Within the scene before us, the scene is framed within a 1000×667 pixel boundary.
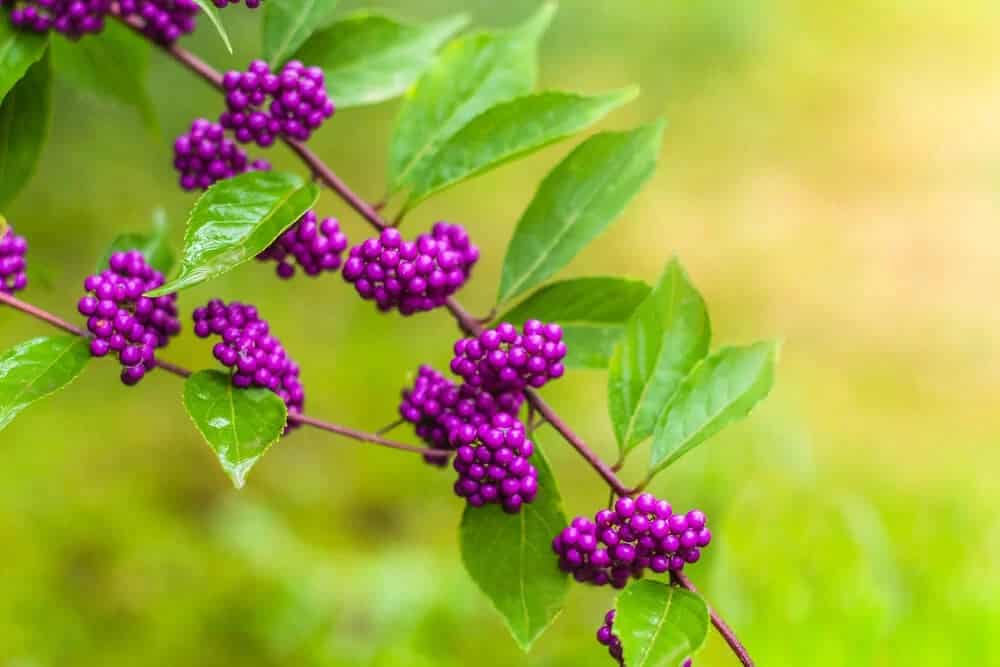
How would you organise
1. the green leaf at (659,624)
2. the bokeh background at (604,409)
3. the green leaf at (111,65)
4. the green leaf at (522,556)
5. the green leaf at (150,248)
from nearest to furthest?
1. the green leaf at (659,624)
2. the green leaf at (522,556)
3. the green leaf at (150,248)
4. the green leaf at (111,65)
5. the bokeh background at (604,409)

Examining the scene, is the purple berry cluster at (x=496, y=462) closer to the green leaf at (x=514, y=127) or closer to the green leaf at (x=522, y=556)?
the green leaf at (x=522, y=556)

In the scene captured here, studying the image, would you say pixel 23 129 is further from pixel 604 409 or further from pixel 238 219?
pixel 604 409

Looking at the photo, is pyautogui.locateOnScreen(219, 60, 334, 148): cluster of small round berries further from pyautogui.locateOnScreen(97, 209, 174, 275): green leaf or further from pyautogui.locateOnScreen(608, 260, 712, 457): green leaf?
pyautogui.locateOnScreen(608, 260, 712, 457): green leaf

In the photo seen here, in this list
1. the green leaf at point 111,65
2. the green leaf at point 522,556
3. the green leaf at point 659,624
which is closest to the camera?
the green leaf at point 659,624

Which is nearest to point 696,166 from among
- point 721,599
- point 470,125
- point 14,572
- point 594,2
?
point 594,2

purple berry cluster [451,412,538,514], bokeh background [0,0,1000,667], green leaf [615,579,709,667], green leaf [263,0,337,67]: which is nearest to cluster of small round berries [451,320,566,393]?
purple berry cluster [451,412,538,514]


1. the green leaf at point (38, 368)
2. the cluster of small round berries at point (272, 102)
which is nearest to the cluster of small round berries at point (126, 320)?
the green leaf at point (38, 368)

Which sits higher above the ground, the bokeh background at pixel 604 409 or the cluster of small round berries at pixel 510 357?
the cluster of small round berries at pixel 510 357
